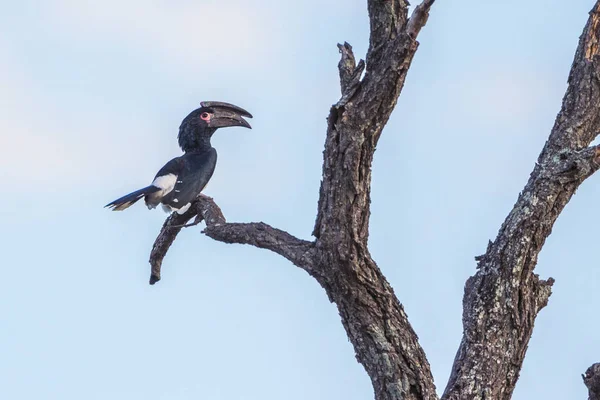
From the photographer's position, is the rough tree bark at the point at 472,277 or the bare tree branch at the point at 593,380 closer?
the rough tree bark at the point at 472,277

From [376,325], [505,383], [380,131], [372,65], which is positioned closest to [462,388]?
[505,383]

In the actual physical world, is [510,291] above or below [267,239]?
below

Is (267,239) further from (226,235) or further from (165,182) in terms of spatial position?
(165,182)

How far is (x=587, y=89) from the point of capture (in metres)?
4.65

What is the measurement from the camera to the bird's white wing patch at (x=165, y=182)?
706 cm

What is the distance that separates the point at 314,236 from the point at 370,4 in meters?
1.10

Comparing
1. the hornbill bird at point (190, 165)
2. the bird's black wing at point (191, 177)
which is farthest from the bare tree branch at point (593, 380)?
the bird's black wing at point (191, 177)

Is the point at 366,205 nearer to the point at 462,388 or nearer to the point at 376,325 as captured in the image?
the point at 376,325

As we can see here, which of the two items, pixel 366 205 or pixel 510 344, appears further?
pixel 510 344

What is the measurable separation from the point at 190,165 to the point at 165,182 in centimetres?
58

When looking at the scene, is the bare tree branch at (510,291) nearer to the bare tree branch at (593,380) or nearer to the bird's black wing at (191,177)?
the bare tree branch at (593,380)

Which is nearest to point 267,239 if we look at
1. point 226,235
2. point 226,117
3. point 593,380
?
point 226,235

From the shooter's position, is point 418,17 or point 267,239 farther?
point 267,239

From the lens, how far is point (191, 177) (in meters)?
7.35
